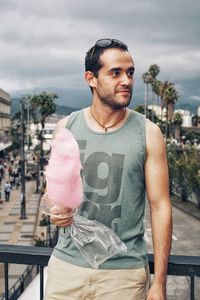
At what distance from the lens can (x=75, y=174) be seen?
8.49 feet

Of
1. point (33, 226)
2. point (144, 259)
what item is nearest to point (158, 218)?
point (144, 259)

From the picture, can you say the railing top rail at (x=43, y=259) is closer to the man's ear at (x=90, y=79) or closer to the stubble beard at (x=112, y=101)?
the stubble beard at (x=112, y=101)

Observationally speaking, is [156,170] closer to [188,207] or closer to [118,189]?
[118,189]

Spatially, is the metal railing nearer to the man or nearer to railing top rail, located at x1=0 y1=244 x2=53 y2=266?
railing top rail, located at x1=0 y1=244 x2=53 y2=266

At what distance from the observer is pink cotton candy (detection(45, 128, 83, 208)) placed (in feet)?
8.44

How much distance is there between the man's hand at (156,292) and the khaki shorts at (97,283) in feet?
0.43

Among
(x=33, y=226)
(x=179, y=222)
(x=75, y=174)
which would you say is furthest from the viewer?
(x=179, y=222)

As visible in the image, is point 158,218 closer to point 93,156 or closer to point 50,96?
point 93,156

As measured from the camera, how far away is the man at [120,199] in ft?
9.21

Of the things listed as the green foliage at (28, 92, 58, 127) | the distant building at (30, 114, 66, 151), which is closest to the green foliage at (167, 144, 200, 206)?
the distant building at (30, 114, 66, 151)

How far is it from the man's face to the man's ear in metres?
0.08

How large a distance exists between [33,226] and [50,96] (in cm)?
1974

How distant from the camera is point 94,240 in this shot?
2838 mm

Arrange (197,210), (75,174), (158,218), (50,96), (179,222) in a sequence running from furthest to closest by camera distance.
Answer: (50,96) → (197,210) → (179,222) → (158,218) → (75,174)
